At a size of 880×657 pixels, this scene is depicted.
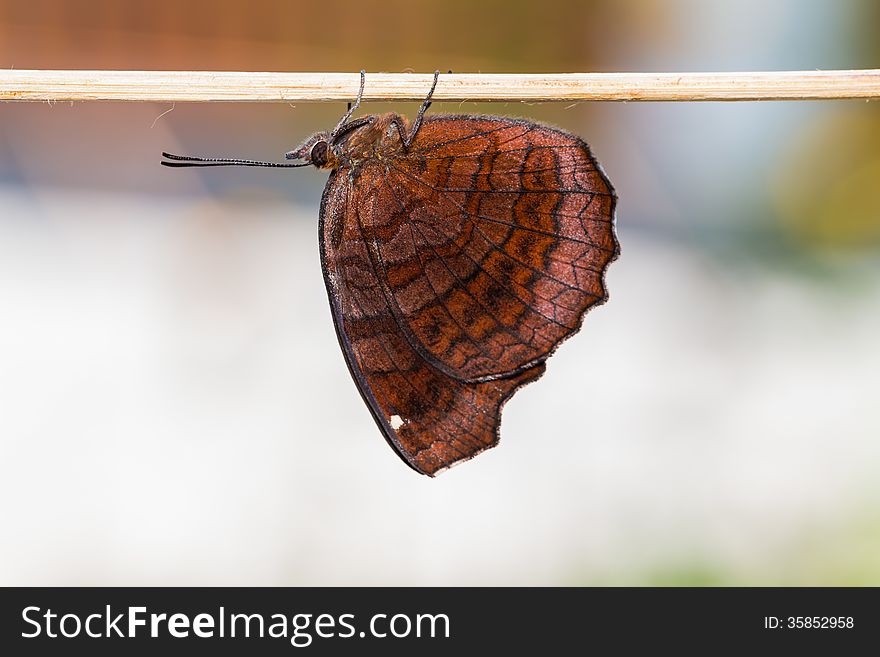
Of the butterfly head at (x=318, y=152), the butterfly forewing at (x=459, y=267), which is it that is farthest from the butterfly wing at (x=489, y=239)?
the butterfly head at (x=318, y=152)

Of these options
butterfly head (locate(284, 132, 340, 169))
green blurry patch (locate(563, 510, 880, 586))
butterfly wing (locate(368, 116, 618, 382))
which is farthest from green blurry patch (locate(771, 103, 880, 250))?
butterfly head (locate(284, 132, 340, 169))

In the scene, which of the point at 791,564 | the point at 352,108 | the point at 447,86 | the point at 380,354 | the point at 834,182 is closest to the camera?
the point at 447,86

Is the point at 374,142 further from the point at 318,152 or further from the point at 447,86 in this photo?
the point at 447,86

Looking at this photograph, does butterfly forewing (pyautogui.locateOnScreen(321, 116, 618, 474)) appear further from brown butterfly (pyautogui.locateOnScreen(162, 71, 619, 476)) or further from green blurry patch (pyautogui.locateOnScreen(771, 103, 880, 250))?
green blurry patch (pyautogui.locateOnScreen(771, 103, 880, 250))

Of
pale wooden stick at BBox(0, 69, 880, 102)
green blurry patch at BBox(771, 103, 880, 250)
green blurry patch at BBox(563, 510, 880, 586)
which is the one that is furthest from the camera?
green blurry patch at BBox(771, 103, 880, 250)

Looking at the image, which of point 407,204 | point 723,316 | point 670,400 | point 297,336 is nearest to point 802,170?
point 723,316

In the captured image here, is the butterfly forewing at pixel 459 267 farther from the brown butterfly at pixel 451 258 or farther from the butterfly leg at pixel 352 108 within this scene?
the butterfly leg at pixel 352 108

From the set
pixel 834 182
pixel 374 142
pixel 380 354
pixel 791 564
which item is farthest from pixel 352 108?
pixel 834 182
